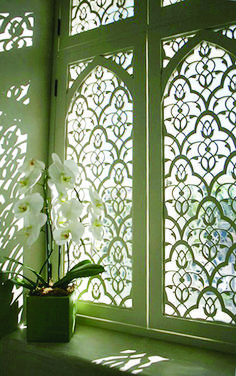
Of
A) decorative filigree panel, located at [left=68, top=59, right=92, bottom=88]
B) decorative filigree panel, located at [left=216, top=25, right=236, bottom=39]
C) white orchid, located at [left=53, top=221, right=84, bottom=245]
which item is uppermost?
decorative filigree panel, located at [left=68, top=59, right=92, bottom=88]

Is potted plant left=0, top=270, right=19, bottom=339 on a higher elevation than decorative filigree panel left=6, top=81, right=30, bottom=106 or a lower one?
lower

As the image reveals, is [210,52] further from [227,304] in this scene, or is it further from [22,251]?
[22,251]

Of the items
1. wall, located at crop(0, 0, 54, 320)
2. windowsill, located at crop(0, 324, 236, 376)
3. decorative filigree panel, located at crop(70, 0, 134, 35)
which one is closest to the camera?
windowsill, located at crop(0, 324, 236, 376)

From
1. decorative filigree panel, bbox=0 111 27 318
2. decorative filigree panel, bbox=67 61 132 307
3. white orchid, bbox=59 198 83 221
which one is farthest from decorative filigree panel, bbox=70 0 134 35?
white orchid, bbox=59 198 83 221

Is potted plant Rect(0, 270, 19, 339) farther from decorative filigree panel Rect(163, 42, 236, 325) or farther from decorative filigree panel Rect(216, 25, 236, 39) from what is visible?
decorative filigree panel Rect(216, 25, 236, 39)

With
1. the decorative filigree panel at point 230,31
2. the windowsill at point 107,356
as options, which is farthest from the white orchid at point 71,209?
the decorative filigree panel at point 230,31

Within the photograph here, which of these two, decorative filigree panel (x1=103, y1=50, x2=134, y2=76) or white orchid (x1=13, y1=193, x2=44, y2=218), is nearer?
white orchid (x1=13, y1=193, x2=44, y2=218)

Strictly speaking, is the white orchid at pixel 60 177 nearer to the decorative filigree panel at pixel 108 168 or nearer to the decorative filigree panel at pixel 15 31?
the decorative filigree panel at pixel 108 168

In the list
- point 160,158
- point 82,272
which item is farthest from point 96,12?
point 82,272

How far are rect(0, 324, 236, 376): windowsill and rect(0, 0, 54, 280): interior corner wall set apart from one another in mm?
429

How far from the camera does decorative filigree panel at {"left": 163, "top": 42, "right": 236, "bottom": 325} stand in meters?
1.37

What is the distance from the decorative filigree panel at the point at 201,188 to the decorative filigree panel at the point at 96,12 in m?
0.45

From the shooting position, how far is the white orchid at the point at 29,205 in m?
1.31

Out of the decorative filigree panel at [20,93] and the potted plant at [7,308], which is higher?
the decorative filigree panel at [20,93]
